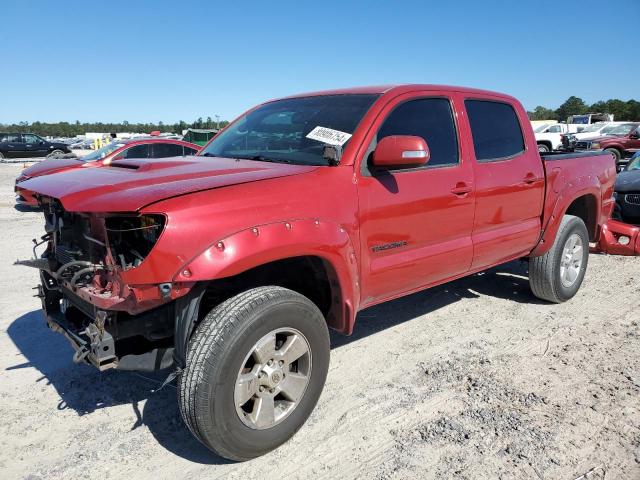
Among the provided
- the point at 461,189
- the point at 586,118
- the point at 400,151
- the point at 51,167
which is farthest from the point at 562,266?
the point at 586,118

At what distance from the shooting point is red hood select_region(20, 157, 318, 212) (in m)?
2.32

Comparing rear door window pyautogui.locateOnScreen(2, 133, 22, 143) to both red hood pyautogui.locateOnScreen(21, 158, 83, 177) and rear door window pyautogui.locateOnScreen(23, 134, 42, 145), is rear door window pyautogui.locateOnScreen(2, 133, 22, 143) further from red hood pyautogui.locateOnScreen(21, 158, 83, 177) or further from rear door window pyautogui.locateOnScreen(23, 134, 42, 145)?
red hood pyautogui.locateOnScreen(21, 158, 83, 177)

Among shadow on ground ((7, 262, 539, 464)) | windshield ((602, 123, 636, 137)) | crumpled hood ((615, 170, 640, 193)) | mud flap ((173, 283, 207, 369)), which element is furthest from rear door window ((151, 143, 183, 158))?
windshield ((602, 123, 636, 137))

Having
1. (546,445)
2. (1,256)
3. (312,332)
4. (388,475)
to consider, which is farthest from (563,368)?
(1,256)

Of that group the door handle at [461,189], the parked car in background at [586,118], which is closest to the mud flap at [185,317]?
the door handle at [461,189]

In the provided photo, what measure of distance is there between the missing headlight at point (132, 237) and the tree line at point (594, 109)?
51647 millimetres

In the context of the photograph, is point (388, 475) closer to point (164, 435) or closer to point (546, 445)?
point (546, 445)

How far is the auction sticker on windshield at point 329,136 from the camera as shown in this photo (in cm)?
309

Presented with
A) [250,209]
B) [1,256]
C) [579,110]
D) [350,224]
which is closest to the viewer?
[250,209]

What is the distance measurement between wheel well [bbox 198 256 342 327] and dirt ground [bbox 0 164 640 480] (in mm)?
659

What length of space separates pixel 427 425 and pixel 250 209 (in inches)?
64.8

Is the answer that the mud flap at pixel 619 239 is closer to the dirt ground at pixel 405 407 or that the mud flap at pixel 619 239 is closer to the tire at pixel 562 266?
the tire at pixel 562 266

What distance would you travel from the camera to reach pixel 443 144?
3609 millimetres

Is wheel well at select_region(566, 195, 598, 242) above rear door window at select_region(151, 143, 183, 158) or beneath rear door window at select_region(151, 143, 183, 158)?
beneath
